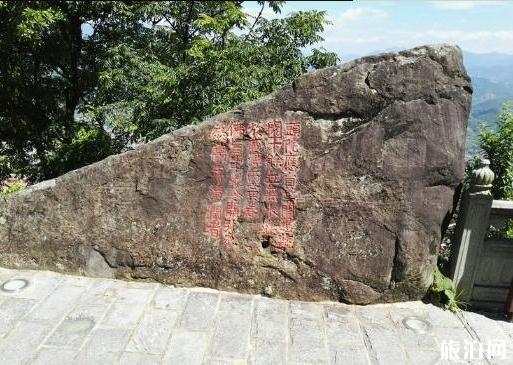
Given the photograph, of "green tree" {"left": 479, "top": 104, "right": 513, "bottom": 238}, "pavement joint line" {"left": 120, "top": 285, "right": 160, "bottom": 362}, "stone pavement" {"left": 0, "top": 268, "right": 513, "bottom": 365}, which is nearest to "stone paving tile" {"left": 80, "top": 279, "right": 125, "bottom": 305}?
"stone pavement" {"left": 0, "top": 268, "right": 513, "bottom": 365}

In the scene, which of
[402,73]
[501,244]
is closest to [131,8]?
[402,73]

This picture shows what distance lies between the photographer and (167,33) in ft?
31.3

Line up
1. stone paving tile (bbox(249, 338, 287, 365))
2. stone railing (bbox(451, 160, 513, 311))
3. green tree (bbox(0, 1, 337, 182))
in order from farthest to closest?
1. green tree (bbox(0, 1, 337, 182))
2. stone railing (bbox(451, 160, 513, 311))
3. stone paving tile (bbox(249, 338, 287, 365))

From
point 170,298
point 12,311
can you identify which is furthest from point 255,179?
point 12,311

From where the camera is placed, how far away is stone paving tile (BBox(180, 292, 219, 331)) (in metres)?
4.41

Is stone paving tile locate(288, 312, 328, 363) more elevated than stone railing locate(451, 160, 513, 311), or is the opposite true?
stone railing locate(451, 160, 513, 311)

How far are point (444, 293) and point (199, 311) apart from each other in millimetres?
2727

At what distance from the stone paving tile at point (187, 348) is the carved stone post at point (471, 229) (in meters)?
2.87

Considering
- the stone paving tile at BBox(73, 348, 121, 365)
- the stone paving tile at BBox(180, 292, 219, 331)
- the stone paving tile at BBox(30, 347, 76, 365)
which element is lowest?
the stone paving tile at BBox(30, 347, 76, 365)

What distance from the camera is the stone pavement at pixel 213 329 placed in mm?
3998

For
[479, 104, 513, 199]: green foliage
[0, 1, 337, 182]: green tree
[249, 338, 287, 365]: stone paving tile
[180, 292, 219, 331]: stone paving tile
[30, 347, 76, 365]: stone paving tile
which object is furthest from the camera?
[0, 1, 337, 182]: green tree

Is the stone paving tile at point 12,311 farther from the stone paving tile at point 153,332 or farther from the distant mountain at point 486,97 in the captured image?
the distant mountain at point 486,97

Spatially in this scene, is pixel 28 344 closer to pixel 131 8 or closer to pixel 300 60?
pixel 300 60

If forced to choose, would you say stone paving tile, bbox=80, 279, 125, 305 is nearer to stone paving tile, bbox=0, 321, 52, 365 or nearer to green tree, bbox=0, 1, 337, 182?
stone paving tile, bbox=0, 321, 52, 365
